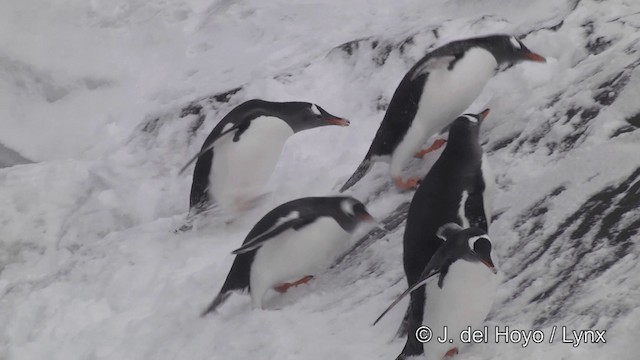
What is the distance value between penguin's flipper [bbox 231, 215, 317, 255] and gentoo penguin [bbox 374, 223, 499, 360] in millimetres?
801

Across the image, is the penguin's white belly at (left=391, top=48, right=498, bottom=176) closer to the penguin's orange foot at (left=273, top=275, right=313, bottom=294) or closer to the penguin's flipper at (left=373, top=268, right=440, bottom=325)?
the penguin's orange foot at (left=273, top=275, right=313, bottom=294)

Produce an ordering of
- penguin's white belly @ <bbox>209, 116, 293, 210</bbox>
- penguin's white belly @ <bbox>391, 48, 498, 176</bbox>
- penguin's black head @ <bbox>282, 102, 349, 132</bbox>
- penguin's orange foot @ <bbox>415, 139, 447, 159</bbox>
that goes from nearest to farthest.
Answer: penguin's white belly @ <bbox>391, 48, 498, 176</bbox>, penguin's orange foot @ <bbox>415, 139, 447, 159</bbox>, penguin's white belly @ <bbox>209, 116, 293, 210</bbox>, penguin's black head @ <bbox>282, 102, 349, 132</bbox>

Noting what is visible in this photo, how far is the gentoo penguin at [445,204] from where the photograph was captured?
2.85 metres

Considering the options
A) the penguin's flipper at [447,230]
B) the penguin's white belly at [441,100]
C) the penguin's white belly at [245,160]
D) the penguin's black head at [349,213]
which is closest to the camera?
the penguin's flipper at [447,230]

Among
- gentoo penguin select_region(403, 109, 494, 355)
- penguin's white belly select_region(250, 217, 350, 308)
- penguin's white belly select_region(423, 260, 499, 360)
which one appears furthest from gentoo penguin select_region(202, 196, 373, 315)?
penguin's white belly select_region(423, 260, 499, 360)

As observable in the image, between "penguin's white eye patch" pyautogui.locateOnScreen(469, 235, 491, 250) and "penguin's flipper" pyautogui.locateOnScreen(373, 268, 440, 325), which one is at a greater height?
"penguin's white eye patch" pyautogui.locateOnScreen(469, 235, 491, 250)

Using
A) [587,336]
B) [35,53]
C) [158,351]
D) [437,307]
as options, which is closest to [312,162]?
[158,351]

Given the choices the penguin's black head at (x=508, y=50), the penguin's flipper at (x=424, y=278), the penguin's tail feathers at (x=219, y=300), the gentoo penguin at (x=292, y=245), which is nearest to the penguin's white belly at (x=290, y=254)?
the gentoo penguin at (x=292, y=245)

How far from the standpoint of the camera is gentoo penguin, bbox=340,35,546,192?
3.67 meters

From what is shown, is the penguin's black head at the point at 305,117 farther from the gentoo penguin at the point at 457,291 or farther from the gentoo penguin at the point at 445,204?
the gentoo penguin at the point at 457,291

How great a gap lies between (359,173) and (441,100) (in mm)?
489

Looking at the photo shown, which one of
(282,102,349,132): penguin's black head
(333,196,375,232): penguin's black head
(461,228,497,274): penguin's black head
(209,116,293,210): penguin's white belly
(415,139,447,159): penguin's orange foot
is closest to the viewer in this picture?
(461,228,497,274): penguin's black head

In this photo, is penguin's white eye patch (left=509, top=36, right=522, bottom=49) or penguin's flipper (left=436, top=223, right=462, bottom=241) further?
penguin's white eye patch (left=509, top=36, right=522, bottom=49)

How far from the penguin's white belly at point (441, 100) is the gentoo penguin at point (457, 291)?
1114 mm
